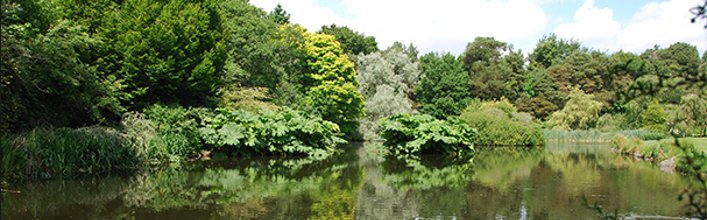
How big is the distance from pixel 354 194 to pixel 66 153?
6354mm

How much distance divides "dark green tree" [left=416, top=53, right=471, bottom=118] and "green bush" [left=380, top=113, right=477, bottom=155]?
18960mm

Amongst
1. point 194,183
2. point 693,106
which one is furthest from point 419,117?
point 693,106

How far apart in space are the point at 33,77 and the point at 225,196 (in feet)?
17.6

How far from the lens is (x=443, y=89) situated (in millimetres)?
42062

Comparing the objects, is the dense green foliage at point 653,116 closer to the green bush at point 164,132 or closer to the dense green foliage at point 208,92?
the dense green foliage at point 208,92

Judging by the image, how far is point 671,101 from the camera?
40.2 metres

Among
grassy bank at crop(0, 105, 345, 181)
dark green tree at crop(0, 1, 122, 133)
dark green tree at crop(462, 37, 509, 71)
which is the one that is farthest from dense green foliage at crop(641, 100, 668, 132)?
dark green tree at crop(0, 1, 122, 133)

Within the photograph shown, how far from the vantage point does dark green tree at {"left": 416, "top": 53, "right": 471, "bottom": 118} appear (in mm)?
40906

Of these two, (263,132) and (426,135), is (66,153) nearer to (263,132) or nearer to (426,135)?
(263,132)

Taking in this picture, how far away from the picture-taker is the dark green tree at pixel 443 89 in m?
40.9

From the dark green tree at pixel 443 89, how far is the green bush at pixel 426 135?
1896cm

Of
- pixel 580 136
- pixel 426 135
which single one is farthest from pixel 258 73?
pixel 580 136

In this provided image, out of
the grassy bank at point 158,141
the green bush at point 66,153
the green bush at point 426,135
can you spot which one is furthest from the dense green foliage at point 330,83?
the green bush at point 66,153

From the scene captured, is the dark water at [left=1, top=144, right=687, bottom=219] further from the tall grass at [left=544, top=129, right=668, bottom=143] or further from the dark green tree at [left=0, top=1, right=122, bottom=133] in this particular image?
the tall grass at [left=544, top=129, right=668, bottom=143]
